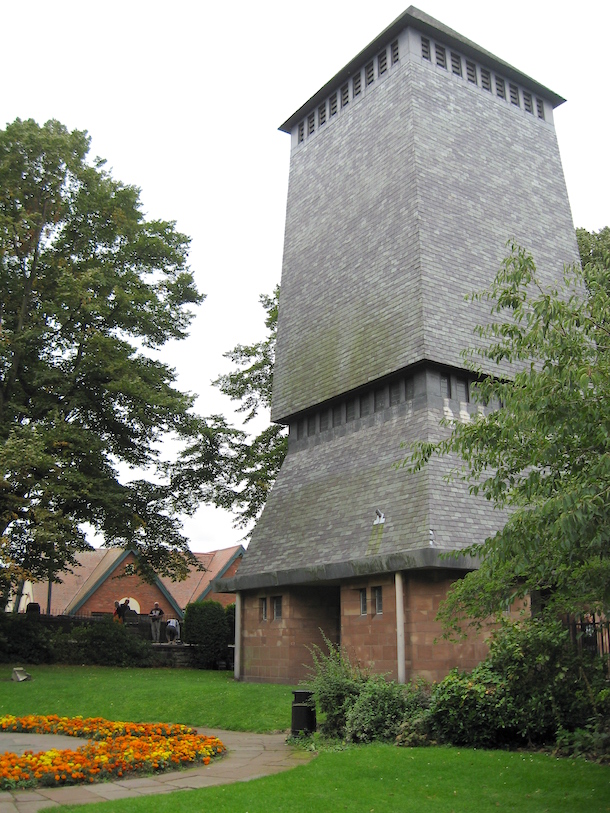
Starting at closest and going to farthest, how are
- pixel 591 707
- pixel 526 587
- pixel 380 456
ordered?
1. pixel 526 587
2. pixel 591 707
3. pixel 380 456

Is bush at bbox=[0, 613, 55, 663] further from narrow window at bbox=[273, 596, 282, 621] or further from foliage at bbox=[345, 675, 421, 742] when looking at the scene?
foliage at bbox=[345, 675, 421, 742]

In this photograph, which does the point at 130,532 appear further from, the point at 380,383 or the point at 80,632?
the point at 380,383

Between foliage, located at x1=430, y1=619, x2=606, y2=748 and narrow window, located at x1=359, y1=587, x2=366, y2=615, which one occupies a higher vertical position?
narrow window, located at x1=359, y1=587, x2=366, y2=615

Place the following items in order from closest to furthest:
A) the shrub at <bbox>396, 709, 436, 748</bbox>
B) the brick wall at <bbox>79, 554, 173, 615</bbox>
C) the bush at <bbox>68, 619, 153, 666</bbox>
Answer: the shrub at <bbox>396, 709, 436, 748</bbox> < the bush at <bbox>68, 619, 153, 666</bbox> < the brick wall at <bbox>79, 554, 173, 615</bbox>

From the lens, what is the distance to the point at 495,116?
22062 millimetres

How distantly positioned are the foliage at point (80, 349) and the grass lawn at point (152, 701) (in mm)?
4419

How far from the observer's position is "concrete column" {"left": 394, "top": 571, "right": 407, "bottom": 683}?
14.5 metres

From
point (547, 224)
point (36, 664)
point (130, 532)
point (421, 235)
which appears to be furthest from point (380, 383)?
point (36, 664)

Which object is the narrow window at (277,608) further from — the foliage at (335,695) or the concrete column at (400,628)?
the foliage at (335,695)

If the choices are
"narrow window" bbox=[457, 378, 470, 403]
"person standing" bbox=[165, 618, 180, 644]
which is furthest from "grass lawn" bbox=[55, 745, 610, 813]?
"person standing" bbox=[165, 618, 180, 644]

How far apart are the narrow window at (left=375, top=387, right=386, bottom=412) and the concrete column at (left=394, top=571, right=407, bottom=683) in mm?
4802

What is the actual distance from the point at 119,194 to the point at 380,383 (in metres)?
11.2

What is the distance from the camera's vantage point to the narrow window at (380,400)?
18422mm

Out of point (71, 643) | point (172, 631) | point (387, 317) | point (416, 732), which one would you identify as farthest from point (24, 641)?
point (416, 732)
